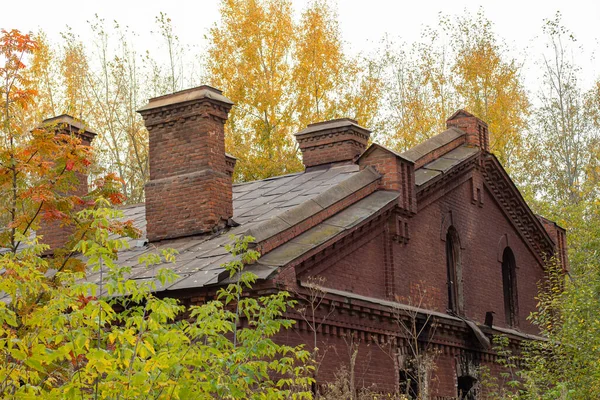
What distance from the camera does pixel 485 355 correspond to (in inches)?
727

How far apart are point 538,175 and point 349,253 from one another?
22.9 meters

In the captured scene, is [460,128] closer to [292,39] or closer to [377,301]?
[377,301]

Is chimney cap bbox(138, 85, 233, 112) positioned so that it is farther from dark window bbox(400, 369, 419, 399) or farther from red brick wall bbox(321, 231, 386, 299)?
dark window bbox(400, 369, 419, 399)

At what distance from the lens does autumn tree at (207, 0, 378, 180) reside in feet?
107

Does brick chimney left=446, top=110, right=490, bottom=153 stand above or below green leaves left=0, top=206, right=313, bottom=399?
above

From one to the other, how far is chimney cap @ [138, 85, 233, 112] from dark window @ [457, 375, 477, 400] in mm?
6810

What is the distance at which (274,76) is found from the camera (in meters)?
33.1

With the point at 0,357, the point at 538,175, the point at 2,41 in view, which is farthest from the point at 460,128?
the point at 538,175

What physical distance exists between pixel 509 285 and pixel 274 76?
47.9 ft

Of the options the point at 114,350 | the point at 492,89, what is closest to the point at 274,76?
the point at 492,89

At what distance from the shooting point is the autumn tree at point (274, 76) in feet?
107

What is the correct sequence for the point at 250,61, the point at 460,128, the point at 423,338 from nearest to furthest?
the point at 423,338, the point at 460,128, the point at 250,61

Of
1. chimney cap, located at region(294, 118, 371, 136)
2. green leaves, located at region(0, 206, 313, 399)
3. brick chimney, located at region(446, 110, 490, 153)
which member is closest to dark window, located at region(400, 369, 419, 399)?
brick chimney, located at region(446, 110, 490, 153)

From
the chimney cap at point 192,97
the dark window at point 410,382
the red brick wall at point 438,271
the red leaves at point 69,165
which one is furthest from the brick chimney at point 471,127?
the red leaves at point 69,165
